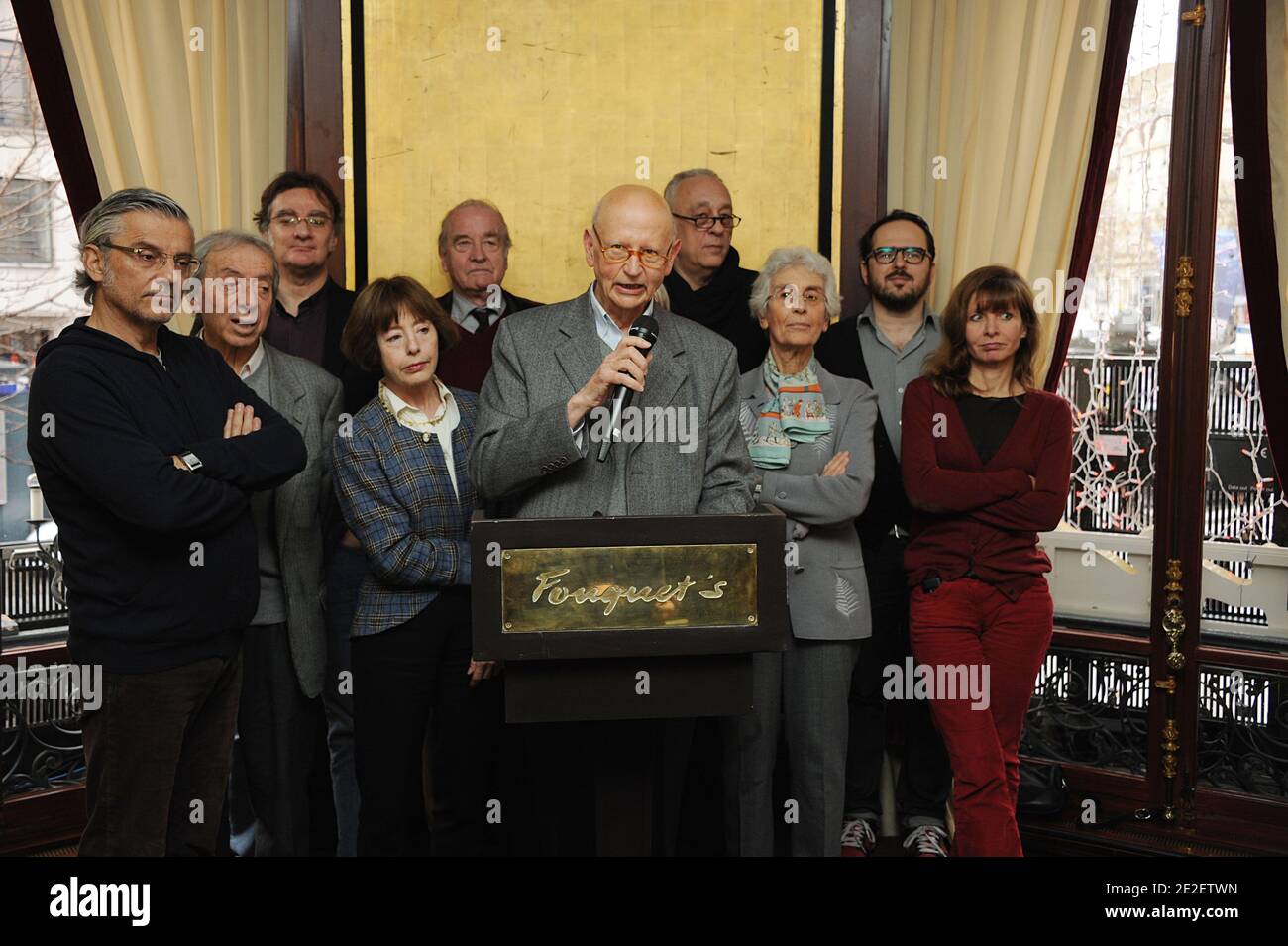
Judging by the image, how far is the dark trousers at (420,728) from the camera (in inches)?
106

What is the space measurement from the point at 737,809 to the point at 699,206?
5.96 feet

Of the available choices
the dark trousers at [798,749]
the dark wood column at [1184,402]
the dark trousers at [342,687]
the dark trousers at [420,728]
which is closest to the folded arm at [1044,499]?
the dark trousers at [798,749]

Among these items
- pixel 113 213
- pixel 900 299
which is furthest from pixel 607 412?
pixel 900 299

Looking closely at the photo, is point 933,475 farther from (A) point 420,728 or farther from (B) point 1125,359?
(A) point 420,728

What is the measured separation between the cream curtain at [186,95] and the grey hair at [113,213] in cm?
125

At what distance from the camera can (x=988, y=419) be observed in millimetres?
3125

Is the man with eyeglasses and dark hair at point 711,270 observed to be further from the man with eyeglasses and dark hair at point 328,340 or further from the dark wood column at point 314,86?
the dark wood column at point 314,86

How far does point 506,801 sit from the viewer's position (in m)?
3.27

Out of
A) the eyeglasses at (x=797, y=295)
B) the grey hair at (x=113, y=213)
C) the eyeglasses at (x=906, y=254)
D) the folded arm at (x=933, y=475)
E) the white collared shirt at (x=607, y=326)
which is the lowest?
the folded arm at (x=933, y=475)

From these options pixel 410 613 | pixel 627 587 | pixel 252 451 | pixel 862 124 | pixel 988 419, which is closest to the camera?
pixel 627 587

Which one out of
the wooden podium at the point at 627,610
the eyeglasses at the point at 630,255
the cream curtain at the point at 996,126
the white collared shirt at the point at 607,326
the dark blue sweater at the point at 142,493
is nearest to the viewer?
the wooden podium at the point at 627,610

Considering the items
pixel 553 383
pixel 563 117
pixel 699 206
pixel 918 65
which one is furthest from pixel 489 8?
pixel 553 383

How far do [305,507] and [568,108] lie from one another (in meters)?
1.78
